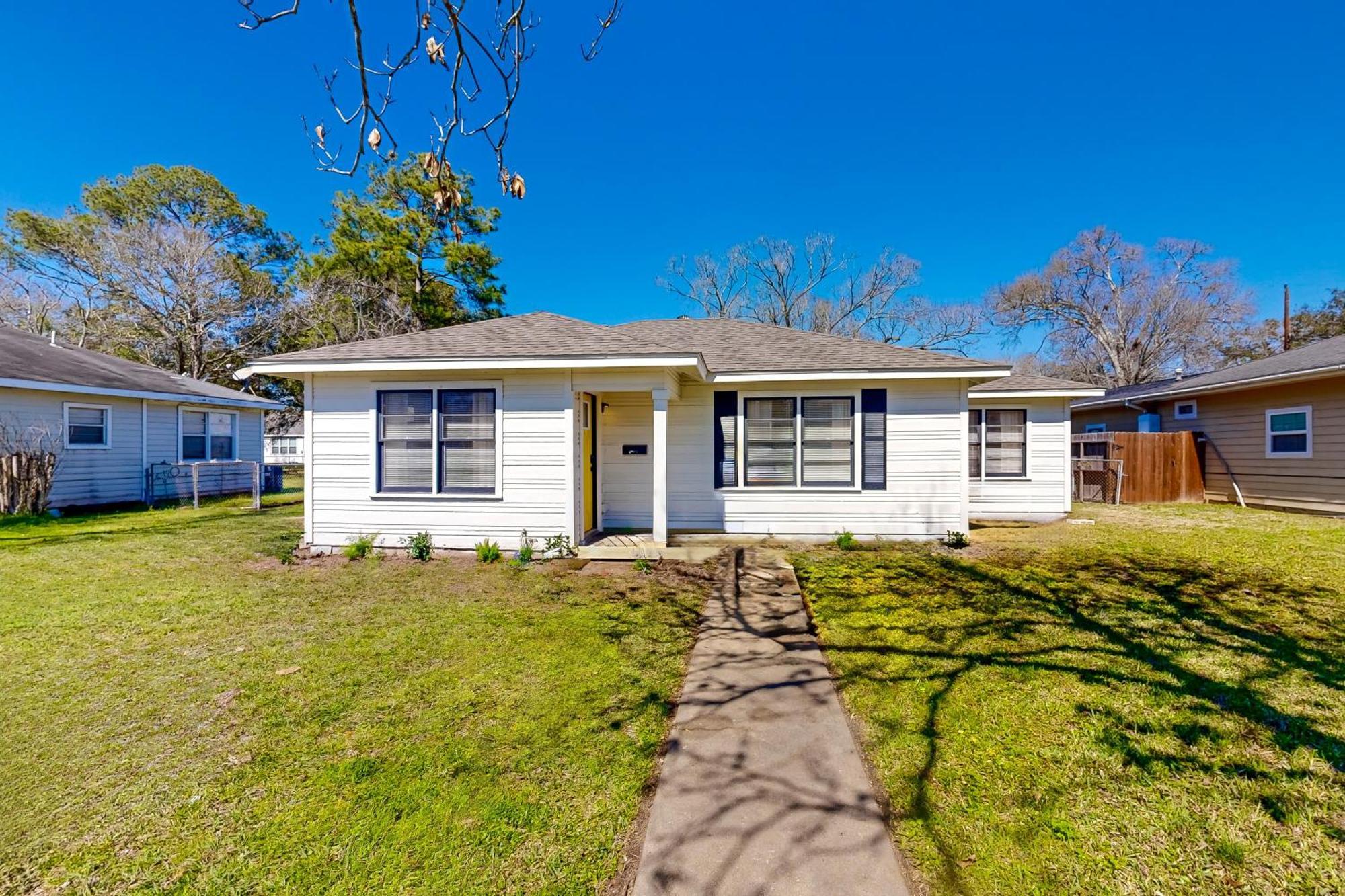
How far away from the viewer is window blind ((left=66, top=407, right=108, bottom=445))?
38.6ft

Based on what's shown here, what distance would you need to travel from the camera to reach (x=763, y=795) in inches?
96.6

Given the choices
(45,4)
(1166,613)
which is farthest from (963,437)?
(45,4)

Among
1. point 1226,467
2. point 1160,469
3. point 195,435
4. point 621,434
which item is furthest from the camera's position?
point 195,435

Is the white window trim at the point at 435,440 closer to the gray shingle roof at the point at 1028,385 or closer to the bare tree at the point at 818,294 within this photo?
the gray shingle roof at the point at 1028,385

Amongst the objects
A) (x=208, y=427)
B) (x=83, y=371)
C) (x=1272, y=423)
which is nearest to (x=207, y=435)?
(x=208, y=427)

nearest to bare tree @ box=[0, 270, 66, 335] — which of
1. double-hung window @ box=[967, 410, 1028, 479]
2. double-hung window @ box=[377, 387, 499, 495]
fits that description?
double-hung window @ box=[377, 387, 499, 495]

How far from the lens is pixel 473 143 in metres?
2.81

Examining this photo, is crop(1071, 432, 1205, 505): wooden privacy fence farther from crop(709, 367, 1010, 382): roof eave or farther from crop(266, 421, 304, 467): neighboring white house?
crop(266, 421, 304, 467): neighboring white house

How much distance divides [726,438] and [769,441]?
28.1 inches

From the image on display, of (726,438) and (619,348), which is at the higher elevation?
(619,348)

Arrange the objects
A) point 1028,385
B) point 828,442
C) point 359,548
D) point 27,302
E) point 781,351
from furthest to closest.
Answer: point 27,302, point 1028,385, point 781,351, point 828,442, point 359,548

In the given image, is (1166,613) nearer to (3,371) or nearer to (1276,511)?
(1276,511)

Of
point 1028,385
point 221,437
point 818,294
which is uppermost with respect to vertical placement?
point 818,294

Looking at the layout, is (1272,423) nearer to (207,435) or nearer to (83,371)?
(207,435)
